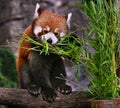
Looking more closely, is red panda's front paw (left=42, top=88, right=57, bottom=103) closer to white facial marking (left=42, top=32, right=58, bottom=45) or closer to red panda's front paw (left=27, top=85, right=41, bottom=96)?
red panda's front paw (left=27, top=85, right=41, bottom=96)

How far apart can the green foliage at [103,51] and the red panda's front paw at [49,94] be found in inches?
13.2

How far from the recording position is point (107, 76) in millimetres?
3184

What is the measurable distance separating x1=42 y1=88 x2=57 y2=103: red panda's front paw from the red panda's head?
0.35m

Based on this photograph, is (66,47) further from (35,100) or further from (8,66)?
(8,66)

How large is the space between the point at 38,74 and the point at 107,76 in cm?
79

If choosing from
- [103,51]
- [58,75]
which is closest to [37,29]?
[58,75]

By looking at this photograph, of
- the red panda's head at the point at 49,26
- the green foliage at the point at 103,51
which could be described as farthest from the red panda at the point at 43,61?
the green foliage at the point at 103,51

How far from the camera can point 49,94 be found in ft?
11.4

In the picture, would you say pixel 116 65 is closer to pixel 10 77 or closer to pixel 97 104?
pixel 97 104

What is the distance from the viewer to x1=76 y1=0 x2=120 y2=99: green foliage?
3.18 m

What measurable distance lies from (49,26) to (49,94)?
1.94ft

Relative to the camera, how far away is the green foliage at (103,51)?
10.4 feet

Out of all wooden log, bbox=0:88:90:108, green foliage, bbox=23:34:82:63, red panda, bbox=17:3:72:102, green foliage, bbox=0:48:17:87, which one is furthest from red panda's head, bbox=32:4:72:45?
green foliage, bbox=0:48:17:87

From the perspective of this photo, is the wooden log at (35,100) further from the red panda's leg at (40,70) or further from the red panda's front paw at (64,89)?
the red panda's leg at (40,70)
